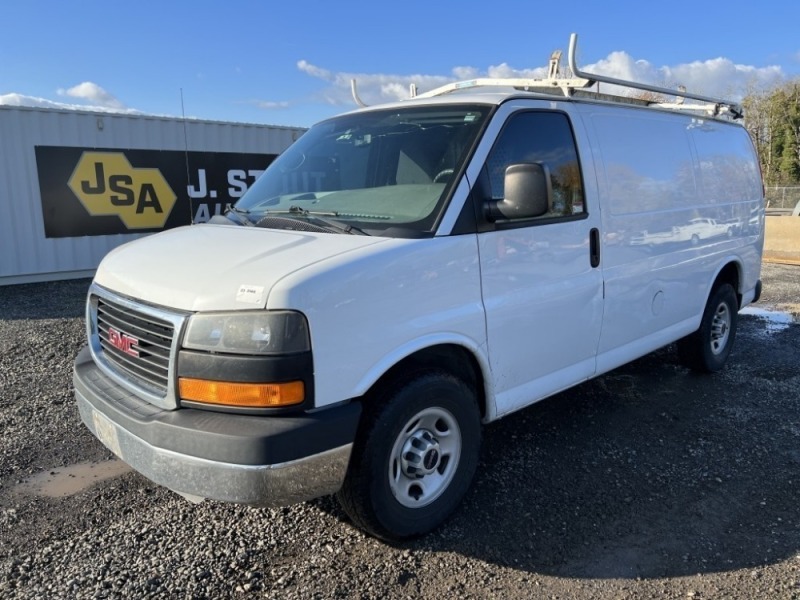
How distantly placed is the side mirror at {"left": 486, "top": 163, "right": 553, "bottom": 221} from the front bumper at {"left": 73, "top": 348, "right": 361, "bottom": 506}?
1.27 m

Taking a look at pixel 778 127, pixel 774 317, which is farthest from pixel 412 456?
pixel 778 127

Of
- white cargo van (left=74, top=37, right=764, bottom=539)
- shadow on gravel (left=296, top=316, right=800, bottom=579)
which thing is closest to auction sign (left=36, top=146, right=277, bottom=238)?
white cargo van (left=74, top=37, right=764, bottom=539)

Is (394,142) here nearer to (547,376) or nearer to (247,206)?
(247,206)

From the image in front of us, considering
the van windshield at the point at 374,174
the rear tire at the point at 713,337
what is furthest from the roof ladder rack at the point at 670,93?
the rear tire at the point at 713,337

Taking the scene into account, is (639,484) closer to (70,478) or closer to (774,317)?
(70,478)

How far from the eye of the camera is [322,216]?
3.39m

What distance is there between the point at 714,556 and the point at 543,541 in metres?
0.82

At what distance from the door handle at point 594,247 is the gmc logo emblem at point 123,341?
2.65 metres

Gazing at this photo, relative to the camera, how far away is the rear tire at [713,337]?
18.1 ft

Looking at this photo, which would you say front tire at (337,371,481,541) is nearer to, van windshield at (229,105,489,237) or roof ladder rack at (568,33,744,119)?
van windshield at (229,105,489,237)

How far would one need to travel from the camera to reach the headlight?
8.13ft

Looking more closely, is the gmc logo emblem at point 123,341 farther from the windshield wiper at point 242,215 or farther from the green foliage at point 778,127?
the green foliage at point 778,127

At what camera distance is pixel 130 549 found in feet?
10.0

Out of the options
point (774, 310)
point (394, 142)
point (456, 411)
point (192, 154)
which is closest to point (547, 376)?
point (456, 411)
